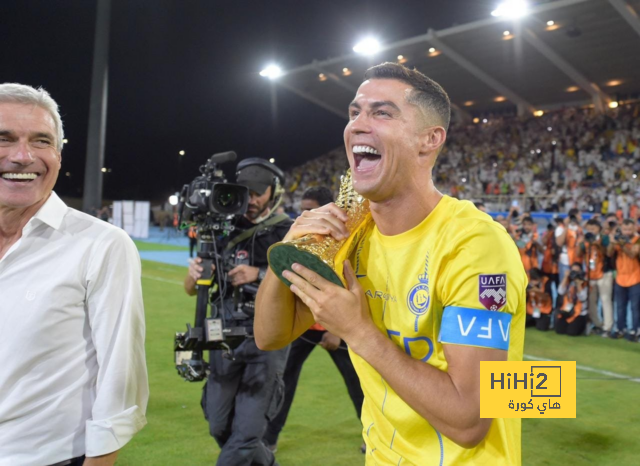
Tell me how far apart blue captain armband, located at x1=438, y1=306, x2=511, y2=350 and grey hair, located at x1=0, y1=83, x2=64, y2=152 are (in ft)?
4.60

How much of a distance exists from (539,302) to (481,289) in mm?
8482

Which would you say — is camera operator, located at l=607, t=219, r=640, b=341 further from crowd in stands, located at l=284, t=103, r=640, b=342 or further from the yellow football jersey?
the yellow football jersey

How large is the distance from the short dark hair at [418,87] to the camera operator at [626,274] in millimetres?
8124

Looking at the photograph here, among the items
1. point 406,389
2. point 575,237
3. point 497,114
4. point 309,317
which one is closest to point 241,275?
point 309,317

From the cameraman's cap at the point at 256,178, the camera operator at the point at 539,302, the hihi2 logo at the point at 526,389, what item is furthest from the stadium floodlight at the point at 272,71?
the hihi2 logo at the point at 526,389

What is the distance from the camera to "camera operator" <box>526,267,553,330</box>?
9242 mm

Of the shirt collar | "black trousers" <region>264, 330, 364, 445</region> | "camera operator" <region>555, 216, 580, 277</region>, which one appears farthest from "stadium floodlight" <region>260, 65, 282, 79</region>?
the shirt collar

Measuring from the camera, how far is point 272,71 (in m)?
29.9

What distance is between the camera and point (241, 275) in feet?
11.5

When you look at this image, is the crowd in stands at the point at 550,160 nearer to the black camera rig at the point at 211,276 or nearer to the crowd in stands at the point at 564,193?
the crowd in stands at the point at 564,193

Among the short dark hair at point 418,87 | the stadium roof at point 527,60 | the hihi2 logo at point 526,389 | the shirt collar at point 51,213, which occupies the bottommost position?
the hihi2 logo at point 526,389

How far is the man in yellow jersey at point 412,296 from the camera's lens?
4.85 feet

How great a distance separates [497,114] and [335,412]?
89.7 feet

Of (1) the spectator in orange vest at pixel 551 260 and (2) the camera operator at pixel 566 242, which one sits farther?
(1) the spectator in orange vest at pixel 551 260
